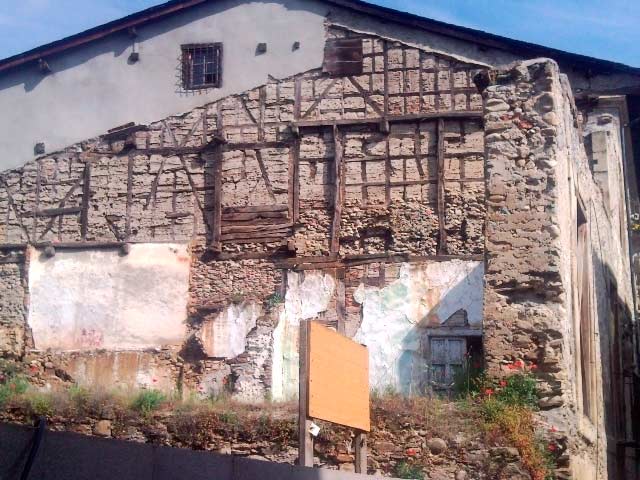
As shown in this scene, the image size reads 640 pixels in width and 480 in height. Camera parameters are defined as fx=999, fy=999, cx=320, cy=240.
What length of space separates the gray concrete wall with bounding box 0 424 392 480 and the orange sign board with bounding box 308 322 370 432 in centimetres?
98

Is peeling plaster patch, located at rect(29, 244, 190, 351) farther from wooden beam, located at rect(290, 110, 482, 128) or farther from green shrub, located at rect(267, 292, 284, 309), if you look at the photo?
wooden beam, located at rect(290, 110, 482, 128)

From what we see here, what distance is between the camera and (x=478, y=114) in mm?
18078

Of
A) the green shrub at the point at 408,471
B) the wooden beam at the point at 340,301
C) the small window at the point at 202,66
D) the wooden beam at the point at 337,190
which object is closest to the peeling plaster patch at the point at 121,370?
the wooden beam at the point at 340,301

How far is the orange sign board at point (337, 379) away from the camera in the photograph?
752 cm

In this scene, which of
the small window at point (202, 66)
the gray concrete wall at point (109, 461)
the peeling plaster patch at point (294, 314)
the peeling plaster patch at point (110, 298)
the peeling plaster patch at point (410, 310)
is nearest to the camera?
the gray concrete wall at point (109, 461)

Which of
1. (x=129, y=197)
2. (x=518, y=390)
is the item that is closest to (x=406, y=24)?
(x=129, y=197)

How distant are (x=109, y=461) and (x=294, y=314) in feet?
40.6

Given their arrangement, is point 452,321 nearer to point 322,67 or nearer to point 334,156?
point 334,156

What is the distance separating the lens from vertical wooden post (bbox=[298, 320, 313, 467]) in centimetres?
735

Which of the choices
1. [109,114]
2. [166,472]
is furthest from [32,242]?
[166,472]

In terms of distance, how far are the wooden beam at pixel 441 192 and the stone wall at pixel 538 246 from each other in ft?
21.1

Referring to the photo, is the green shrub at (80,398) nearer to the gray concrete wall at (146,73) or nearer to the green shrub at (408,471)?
the green shrub at (408,471)

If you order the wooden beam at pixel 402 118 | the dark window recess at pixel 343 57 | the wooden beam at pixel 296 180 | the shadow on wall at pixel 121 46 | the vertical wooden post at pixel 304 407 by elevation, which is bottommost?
the vertical wooden post at pixel 304 407

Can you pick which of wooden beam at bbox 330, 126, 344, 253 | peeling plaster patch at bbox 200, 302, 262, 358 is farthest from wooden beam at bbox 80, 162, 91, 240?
wooden beam at bbox 330, 126, 344, 253
